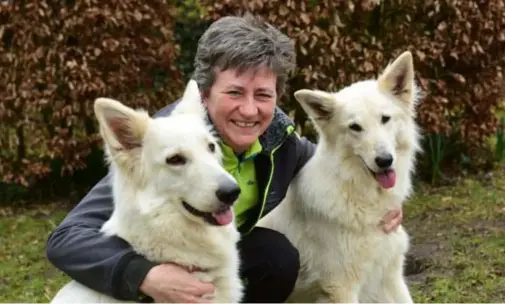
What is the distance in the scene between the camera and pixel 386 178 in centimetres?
380

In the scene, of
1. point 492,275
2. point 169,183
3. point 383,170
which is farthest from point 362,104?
point 492,275

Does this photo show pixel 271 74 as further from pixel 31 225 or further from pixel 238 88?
pixel 31 225

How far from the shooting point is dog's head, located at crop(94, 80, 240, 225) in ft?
9.53

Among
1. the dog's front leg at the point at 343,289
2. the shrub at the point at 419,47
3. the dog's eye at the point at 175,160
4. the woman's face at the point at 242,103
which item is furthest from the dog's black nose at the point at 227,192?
the shrub at the point at 419,47

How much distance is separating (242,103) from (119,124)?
2.18 feet

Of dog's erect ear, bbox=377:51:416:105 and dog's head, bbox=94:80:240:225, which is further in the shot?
dog's erect ear, bbox=377:51:416:105

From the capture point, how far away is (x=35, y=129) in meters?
6.52

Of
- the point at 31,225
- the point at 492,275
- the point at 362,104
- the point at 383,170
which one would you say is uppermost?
the point at 362,104

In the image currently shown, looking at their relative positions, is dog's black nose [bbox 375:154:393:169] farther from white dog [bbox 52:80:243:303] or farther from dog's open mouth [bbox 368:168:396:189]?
white dog [bbox 52:80:243:303]

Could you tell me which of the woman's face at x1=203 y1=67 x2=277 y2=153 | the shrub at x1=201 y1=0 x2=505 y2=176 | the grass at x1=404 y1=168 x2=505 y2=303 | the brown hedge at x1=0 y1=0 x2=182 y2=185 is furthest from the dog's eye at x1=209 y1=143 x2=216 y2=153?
the brown hedge at x1=0 y1=0 x2=182 y2=185

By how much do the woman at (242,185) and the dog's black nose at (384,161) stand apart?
1.03 feet

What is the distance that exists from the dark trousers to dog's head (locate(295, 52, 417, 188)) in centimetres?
54

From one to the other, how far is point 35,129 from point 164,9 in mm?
1455

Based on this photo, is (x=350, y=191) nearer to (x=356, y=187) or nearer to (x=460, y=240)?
(x=356, y=187)
